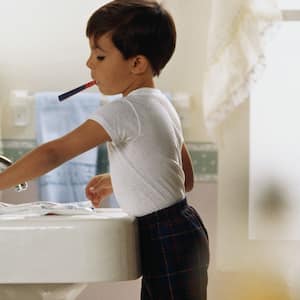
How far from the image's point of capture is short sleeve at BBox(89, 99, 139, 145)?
1260 millimetres

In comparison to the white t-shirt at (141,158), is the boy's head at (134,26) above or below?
above

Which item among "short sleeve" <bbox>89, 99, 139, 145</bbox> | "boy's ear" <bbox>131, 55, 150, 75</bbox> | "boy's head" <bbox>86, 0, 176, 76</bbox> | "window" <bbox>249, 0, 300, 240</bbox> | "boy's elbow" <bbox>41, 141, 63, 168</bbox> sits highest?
"boy's head" <bbox>86, 0, 176, 76</bbox>

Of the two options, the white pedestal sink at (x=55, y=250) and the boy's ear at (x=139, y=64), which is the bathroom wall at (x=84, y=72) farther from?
the white pedestal sink at (x=55, y=250)

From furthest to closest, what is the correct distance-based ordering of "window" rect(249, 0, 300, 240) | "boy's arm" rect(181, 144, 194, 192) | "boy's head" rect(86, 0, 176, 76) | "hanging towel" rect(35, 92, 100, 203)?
"window" rect(249, 0, 300, 240) < "hanging towel" rect(35, 92, 100, 203) < "boy's arm" rect(181, 144, 194, 192) < "boy's head" rect(86, 0, 176, 76)

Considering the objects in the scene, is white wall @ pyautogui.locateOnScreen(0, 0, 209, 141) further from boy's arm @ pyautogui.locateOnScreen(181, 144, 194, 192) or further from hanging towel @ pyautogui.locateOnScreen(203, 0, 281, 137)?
boy's arm @ pyautogui.locateOnScreen(181, 144, 194, 192)

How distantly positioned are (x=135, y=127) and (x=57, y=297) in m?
0.32

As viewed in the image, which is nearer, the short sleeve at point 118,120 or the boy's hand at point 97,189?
the short sleeve at point 118,120

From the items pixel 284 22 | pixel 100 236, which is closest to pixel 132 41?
pixel 100 236

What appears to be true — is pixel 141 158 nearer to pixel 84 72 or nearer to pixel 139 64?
pixel 139 64

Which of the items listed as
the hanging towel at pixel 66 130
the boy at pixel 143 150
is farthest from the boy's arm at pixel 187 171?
the hanging towel at pixel 66 130

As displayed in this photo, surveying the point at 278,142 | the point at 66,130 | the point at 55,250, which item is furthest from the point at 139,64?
the point at 278,142

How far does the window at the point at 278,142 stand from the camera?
7.86 feet

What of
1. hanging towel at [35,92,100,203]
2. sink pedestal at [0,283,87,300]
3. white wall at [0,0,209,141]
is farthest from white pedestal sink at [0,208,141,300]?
white wall at [0,0,209,141]

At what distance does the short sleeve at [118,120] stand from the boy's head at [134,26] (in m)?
0.13
